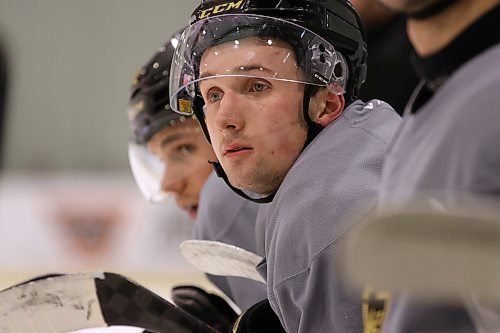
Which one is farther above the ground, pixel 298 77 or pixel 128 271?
pixel 298 77

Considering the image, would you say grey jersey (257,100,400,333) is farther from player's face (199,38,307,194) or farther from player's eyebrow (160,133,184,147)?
player's eyebrow (160,133,184,147)

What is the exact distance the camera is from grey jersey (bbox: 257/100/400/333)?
1.06 metres

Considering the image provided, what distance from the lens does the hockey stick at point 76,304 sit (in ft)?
4.08

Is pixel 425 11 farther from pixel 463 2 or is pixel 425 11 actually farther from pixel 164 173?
pixel 164 173

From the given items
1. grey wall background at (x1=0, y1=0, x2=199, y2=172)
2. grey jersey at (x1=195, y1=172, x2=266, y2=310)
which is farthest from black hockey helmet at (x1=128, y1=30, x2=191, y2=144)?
grey wall background at (x1=0, y1=0, x2=199, y2=172)

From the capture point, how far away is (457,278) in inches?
21.4

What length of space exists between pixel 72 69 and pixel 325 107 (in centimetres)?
420

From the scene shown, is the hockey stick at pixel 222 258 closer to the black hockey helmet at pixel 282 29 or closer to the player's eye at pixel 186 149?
the black hockey helmet at pixel 282 29

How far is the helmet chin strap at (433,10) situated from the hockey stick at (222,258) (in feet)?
2.05

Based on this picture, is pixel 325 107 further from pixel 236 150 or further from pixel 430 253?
pixel 430 253

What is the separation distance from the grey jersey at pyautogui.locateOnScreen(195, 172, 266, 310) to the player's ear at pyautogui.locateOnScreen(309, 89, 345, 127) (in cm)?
37

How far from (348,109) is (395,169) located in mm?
466

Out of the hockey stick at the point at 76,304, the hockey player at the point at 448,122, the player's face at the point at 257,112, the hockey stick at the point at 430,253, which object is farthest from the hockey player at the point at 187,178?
the hockey stick at the point at 430,253

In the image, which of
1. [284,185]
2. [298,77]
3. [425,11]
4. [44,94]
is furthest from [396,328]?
[44,94]
